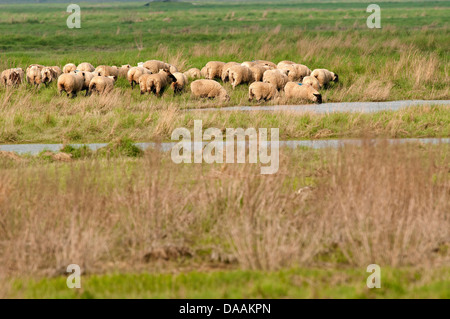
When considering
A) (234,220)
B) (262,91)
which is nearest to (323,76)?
(262,91)

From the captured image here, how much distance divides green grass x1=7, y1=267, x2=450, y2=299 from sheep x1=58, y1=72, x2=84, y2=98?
14.4 m

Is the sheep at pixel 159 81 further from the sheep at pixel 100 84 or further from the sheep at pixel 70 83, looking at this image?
the sheep at pixel 70 83

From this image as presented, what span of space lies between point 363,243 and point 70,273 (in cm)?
340

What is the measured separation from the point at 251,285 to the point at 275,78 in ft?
51.4

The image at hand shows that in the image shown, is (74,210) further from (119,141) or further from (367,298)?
(119,141)

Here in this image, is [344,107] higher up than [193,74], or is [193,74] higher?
[193,74]

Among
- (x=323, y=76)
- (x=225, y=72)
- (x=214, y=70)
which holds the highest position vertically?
(x=214, y=70)

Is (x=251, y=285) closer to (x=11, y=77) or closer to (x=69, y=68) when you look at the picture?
(x=11, y=77)

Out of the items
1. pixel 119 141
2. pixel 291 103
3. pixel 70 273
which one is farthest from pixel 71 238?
pixel 291 103

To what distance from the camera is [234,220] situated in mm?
9273

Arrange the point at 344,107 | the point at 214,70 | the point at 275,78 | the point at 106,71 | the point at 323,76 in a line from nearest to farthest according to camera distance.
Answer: the point at 344,107 < the point at 275,78 < the point at 323,76 < the point at 106,71 < the point at 214,70

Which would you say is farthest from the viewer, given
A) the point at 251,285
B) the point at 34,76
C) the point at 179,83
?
the point at 34,76

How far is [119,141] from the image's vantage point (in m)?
14.9
